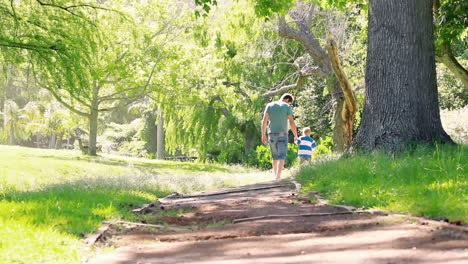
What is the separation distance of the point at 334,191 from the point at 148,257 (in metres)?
4.43

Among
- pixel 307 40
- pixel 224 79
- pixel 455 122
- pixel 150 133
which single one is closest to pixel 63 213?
pixel 307 40

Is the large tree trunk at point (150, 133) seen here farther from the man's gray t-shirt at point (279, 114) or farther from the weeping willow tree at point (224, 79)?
the man's gray t-shirt at point (279, 114)

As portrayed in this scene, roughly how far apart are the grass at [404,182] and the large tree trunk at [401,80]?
72 centimetres

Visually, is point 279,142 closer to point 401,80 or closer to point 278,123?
point 278,123

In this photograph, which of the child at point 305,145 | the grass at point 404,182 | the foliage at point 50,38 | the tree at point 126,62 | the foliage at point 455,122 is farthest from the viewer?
the tree at point 126,62

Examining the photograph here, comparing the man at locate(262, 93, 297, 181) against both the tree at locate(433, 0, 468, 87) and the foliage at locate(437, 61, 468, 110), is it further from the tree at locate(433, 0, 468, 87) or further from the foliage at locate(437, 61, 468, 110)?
the foliage at locate(437, 61, 468, 110)

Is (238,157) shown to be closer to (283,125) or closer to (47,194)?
(283,125)

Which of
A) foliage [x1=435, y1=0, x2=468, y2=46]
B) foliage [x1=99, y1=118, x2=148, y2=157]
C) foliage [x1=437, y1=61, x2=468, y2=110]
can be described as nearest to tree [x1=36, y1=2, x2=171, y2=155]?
foliage [x1=437, y1=61, x2=468, y2=110]

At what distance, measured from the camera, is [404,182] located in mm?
7840

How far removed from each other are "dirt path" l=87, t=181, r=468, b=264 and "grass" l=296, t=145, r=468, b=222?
0.37 meters

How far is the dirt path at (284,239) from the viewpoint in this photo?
4.40m

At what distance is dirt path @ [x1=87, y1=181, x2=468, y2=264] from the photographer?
4398 millimetres

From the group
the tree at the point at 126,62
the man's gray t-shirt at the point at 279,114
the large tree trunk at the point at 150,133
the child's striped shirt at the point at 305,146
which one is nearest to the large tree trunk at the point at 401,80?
the man's gray t-shirt at the point at 279,114

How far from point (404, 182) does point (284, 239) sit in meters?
3.03
